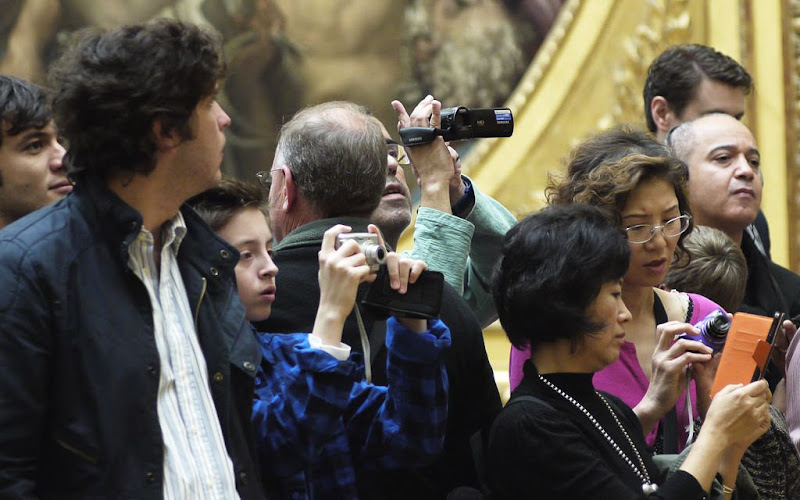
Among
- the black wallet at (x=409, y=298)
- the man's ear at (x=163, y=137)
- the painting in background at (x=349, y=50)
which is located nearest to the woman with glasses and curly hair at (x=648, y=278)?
the black wallet at (x=409, y=298)

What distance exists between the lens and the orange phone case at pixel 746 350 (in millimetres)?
2805

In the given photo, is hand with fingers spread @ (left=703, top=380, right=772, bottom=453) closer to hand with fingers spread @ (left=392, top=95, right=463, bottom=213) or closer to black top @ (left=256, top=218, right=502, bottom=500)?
black top @ (left=256, top=218, right=502, bottom=500)

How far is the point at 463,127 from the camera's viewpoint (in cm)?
316

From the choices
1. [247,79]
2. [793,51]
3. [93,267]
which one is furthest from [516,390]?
[793,51]

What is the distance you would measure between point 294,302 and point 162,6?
10.6 ft

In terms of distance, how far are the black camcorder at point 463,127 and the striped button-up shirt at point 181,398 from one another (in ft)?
3.32

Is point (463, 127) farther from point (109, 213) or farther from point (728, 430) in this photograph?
point (109, 213)

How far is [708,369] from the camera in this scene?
9.80ft

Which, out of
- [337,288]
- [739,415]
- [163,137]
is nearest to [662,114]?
[739,415]

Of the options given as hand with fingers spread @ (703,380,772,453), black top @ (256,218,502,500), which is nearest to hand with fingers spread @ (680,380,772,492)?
hand with fingers spread @ (703,380,772,453)

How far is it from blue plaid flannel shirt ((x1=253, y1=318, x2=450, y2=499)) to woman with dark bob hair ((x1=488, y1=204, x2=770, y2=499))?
0.16m

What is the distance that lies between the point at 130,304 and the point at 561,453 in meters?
0.91

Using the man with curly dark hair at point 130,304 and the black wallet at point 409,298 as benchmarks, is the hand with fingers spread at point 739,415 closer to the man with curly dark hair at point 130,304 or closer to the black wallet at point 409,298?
the black wallet at point 409,298

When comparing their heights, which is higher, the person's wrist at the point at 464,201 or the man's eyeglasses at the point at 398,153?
the man's eyeglasses at the point at 398,153
